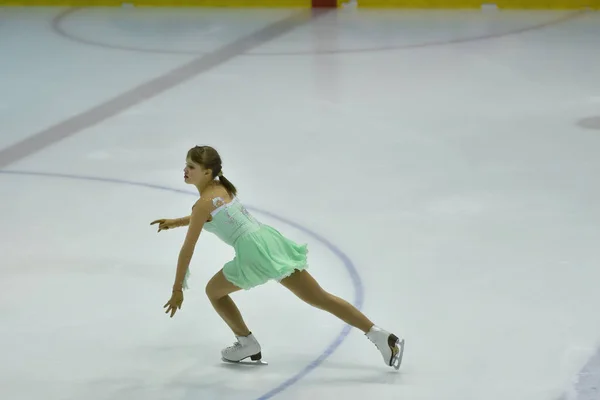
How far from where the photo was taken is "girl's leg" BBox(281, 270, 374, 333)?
4.44 meters

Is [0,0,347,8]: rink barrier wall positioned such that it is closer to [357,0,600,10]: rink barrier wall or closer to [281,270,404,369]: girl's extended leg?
Result: [357,0,600,10]: rink barrier wall

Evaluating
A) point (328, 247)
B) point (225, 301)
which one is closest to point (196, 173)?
point (225, 301)

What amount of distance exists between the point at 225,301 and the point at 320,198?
2.38 m

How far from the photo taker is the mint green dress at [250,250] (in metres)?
4.35

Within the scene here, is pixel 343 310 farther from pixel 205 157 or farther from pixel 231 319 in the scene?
pixel 205 157

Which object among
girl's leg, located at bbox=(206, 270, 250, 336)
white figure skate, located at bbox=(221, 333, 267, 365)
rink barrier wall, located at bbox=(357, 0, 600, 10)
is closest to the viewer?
girl's leg, located at bbox=(206, 270, 250, 336)

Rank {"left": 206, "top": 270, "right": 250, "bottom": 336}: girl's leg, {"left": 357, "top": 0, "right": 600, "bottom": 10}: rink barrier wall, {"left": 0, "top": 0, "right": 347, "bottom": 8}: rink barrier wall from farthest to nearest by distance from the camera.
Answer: {"left": 0, "top": 0, "right": 347, "bottom": 8}: rink barrier wall < {"left": 357, "top": 0, "right": 600, "bottom": 10}: rink barrier wall < {"left": 206, "top": 270, "right": 250, "bottom": 336}: girl's leg

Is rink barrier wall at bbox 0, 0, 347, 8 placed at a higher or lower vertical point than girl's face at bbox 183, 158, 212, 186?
lower

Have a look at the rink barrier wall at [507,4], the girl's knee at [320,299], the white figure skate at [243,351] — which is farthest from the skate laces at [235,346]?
the rink barrier wall at [507,4]

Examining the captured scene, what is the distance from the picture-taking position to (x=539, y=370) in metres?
4.59

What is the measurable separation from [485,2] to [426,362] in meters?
8.46

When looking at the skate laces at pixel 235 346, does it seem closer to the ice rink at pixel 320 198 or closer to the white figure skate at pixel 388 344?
the ice rink at pixel 320 198

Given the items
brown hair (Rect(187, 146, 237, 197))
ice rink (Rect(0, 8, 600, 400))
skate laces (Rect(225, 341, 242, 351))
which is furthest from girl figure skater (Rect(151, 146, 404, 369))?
ice rink (Rect(0, 8, 600, 400))

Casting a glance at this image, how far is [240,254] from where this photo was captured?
173 inches
